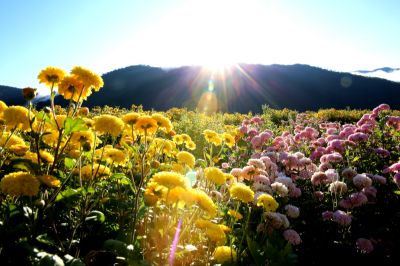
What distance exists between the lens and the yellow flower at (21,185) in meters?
1.85

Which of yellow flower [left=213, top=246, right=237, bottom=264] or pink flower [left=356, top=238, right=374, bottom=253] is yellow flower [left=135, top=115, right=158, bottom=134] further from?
pink flower [left=356, top=238, right=374, bottom=253]

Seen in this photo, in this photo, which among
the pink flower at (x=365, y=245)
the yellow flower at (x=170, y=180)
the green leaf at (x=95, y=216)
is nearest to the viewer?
the yellow flower at (x=170, y=180)

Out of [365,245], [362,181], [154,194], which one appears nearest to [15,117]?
[154,194]

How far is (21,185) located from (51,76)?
2.58ft

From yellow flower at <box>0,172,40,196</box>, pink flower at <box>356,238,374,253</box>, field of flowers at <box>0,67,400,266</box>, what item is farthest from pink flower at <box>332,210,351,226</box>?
yellow flower at <box>0,172,40,196</box>

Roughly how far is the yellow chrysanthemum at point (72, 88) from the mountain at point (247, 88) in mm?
48841

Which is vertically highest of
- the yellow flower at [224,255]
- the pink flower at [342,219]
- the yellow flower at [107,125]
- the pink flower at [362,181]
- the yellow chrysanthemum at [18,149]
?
the yellow flower at [107,125]

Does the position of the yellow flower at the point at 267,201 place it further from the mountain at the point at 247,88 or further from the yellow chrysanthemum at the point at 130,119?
the mountain at the point at 247,88

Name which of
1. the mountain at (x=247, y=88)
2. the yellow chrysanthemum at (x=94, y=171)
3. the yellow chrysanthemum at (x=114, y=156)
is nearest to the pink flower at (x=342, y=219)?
the yellow chrysanthemum at (x=114, y=156)

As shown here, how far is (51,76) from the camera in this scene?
230 centimetres

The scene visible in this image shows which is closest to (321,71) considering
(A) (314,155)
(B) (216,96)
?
(B) (216,96)

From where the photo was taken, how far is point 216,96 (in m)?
58.9

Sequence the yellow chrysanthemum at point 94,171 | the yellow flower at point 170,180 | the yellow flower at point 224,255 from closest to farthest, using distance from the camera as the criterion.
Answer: the yellow flower at point 170,180, the yellow flower at point 224,255, the yellow chrysanthemum at point 94,171

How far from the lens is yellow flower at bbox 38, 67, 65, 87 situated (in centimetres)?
229
